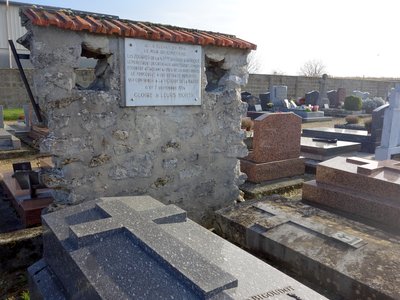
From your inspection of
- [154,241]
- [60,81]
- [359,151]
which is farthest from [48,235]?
[359,151]

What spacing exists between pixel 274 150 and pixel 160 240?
409 centimetres

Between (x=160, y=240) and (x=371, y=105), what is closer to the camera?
(x=160, y=240)

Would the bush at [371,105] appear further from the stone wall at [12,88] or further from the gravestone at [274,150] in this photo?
the stone wall at [12,88]

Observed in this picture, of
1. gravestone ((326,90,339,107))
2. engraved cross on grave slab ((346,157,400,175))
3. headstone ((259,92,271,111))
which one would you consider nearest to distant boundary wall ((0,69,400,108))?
gravestone ((326,90,339,107))

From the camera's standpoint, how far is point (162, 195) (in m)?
3.96

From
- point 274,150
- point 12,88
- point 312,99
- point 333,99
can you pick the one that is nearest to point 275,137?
point 274,150

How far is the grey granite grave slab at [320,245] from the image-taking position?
2.46 meters

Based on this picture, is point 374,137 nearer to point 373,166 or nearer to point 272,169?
point 272,169

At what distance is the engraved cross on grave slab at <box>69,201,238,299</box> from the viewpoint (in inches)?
63.6

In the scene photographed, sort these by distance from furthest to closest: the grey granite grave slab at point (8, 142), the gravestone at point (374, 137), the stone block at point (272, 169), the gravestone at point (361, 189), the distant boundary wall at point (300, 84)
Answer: the distant boundary wall at point (300, 84) → the gravestone at point (374, 137) → the grey granite grave slab at point (8, 142) → the stone block at point (272, 169) → the gravestone at point (361, 189)

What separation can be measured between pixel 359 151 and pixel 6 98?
1625 cm

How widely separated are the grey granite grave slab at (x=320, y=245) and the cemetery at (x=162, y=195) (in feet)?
0.05

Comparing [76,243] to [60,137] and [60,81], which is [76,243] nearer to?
[60,137]

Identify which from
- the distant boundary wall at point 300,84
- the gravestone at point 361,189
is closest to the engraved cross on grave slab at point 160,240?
the gravestone at point 361,189
